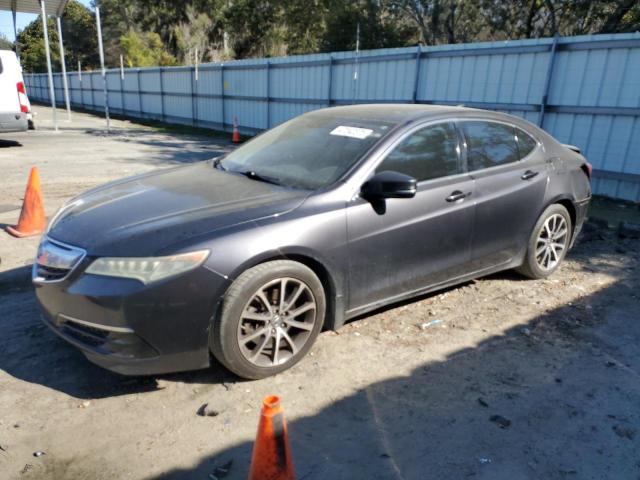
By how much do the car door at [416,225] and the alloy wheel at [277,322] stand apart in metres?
0.39

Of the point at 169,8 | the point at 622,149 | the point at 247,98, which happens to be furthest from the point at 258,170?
the point at 169,8

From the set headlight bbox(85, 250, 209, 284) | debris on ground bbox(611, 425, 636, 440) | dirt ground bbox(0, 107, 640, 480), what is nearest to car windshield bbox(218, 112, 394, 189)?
headlight bbox(85, 250, 209, 284)

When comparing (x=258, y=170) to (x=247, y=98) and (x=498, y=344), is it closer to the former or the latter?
(x=498, y=344)

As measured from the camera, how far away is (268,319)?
316cm

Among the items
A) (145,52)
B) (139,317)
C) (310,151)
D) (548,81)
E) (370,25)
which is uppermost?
(370,25)

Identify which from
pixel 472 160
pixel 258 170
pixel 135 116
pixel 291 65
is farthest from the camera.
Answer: pixel 135 116

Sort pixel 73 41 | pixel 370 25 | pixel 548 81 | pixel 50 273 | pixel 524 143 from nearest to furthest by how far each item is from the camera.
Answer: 1. pixel 50 273
2. pixel 524 143
3. pixel 548 81
4. pixel 370 25
5. pixel 73 41

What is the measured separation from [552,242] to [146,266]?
12.7ft

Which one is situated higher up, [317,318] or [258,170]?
[258,170]

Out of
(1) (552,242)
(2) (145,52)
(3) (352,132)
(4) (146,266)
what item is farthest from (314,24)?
(4) (146,266)

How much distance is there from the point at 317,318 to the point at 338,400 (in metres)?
0.55

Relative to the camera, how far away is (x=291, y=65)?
53.9 ft

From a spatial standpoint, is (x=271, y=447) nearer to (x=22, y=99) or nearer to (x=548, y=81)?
(x=548, y=81)

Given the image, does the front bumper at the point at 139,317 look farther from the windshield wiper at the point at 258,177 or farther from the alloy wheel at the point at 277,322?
the windshield wiper at the point at 258,177
